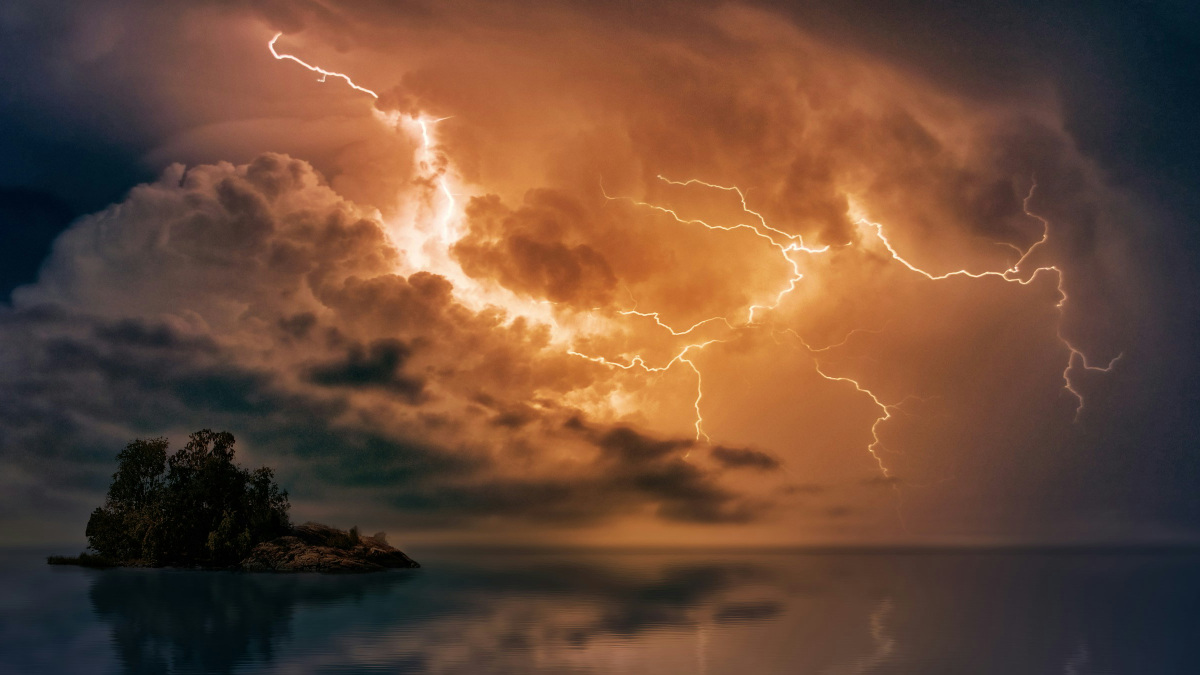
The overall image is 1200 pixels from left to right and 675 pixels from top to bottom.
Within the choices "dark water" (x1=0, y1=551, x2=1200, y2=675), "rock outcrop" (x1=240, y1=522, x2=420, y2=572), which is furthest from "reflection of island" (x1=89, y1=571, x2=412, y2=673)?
"rock outcrop" (x1=240, y1=522, x2=420, y2=572)

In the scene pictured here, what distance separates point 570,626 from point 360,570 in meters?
→ 24.9

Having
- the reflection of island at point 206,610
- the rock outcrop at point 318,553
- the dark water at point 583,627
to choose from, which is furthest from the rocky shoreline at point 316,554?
the dark water at point 583,627

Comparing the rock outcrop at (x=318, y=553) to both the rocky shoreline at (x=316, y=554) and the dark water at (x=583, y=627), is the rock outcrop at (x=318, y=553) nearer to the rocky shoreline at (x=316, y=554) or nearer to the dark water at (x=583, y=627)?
the rocky shoreline at (x=316, y=554)

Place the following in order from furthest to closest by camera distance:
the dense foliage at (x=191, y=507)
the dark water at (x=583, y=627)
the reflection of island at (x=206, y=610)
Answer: the dense foliage at (x=191, y=507)
the reflection of island at (x=206, y=610)
the dark water at (x=583, y=627)

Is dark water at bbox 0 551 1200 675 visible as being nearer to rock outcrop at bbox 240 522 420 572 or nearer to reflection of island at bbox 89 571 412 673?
reflection of island at bbox 89 571 412 673

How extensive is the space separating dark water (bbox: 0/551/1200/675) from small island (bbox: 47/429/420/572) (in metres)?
2.08

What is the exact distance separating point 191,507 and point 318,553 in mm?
7228

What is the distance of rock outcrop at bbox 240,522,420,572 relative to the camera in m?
42.1

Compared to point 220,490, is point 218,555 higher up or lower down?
lower down

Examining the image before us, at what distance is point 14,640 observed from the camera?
20.3 metres

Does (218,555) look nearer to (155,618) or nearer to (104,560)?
(104,560)

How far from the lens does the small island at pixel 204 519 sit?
1634 inches

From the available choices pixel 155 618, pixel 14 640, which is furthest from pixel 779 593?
pixel 14 640

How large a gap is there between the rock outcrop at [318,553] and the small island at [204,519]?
0.06 metres
